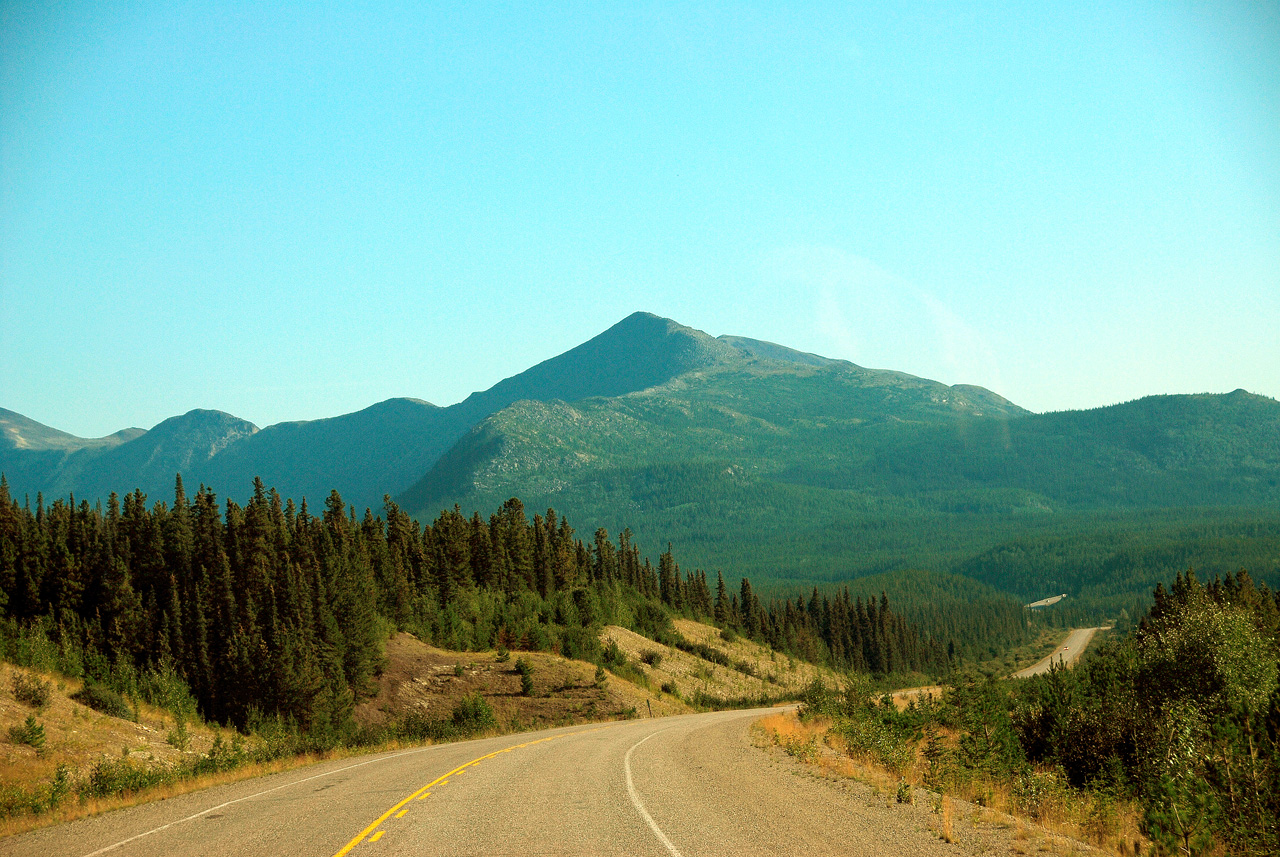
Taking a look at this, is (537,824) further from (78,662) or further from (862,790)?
(78,662)

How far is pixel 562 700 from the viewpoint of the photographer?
184ft

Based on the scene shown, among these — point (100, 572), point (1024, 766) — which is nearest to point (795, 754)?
point (1024, 766)

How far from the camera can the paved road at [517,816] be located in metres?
13.8

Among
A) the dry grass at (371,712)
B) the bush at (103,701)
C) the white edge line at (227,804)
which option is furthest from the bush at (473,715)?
the bush at (103,701)

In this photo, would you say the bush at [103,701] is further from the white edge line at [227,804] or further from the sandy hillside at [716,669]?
the sandy hillside at [716,669]

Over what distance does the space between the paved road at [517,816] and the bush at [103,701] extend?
15022 millimetres

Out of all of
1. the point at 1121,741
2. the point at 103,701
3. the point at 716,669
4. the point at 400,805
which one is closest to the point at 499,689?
the point at 103,701

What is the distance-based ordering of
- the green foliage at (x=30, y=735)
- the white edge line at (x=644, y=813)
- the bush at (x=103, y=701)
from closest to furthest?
the white edge line at (x=644, y=813)
the green foliage at (x=30, y=735)
the bush at (x=103, y=701)

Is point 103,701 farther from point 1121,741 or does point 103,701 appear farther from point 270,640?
point 1121,741

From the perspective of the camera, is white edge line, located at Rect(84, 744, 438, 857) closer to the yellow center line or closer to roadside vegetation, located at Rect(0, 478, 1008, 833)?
the yellow center line

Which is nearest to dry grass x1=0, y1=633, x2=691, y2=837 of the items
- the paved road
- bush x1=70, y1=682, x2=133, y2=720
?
bush x1=70, y1=682, x2=133, y2=720

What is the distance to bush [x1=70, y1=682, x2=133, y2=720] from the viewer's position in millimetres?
34750

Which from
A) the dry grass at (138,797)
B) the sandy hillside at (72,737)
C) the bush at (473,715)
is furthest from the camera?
the bush at (473,715)

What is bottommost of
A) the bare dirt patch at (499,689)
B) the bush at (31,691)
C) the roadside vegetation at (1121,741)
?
the bare dirt patch at (499,689)
